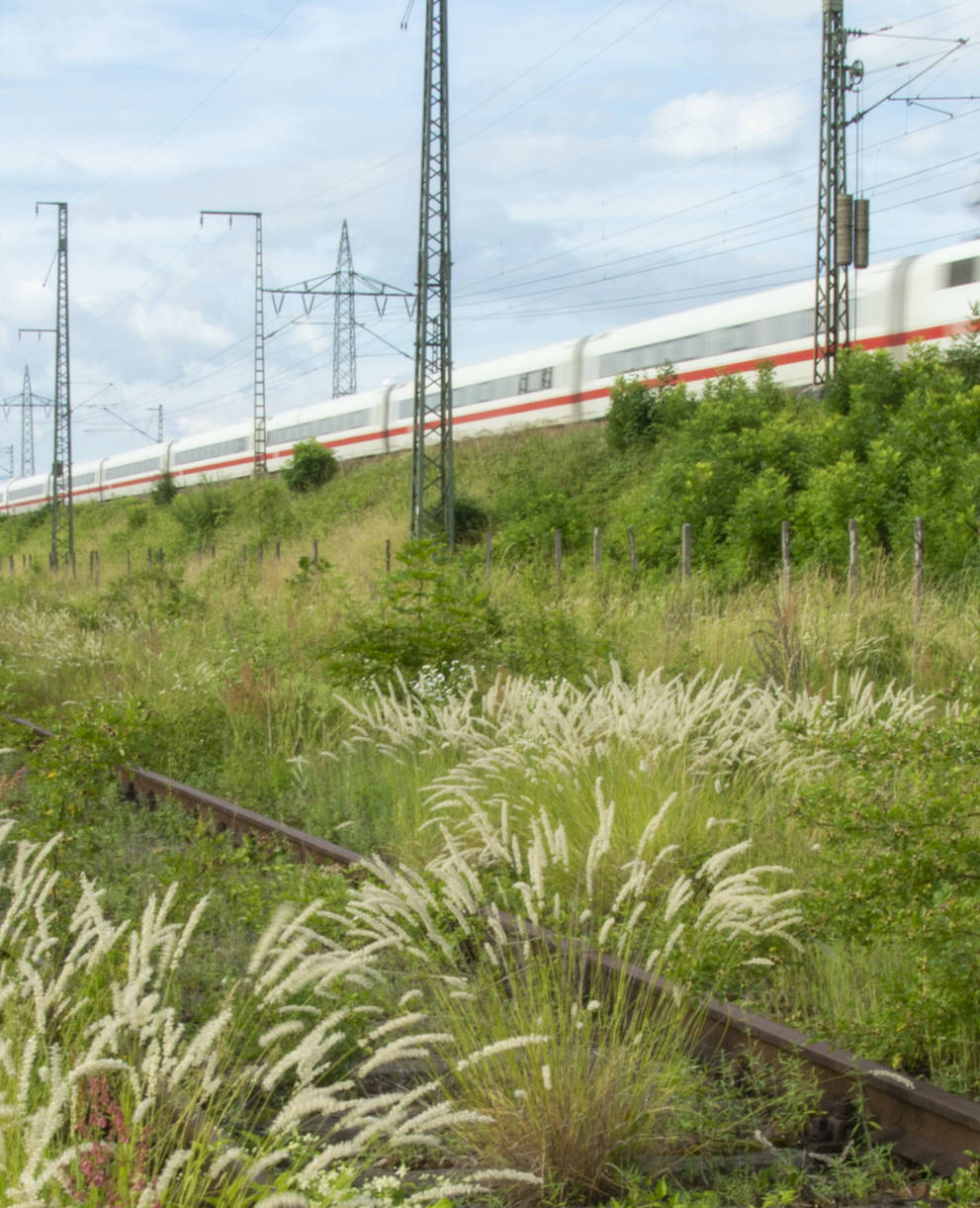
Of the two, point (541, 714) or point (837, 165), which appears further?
point (837, 165)

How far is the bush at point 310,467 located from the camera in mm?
43250

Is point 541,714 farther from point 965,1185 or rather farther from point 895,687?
point 895,687

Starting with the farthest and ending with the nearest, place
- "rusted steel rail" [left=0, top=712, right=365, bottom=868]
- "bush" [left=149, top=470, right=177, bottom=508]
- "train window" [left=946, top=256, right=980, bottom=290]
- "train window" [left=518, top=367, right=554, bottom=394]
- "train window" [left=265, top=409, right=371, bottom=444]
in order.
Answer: "bush" [left=149, top=470, right=177, bottom=508], "train window" [left=265, top=409, right=371, bottom=444], "train window" [left=518, top=367, right=554, bottom=394], "train window" [left=946, top=256, right=980, bottom=290], "rusted steel rail" [left=0, top=712, right=365, bottom=868]

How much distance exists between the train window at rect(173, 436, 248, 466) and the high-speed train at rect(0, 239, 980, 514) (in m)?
0.06

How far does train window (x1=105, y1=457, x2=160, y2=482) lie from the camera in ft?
194

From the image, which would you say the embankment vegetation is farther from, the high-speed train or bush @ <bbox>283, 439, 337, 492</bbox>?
bush @ <bbox>283, 439, 337, 492</bbox>

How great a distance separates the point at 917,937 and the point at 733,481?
63.2ft

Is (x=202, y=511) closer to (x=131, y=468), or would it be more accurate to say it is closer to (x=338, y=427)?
(x=338, y=427)

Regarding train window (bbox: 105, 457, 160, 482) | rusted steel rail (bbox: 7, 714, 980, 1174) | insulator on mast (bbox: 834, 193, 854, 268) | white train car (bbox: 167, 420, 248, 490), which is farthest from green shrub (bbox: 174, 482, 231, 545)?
rusted steel rail (bbox: 7, 714, 980, 1174)

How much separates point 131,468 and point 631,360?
3624cm

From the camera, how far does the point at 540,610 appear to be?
1023 centimetres

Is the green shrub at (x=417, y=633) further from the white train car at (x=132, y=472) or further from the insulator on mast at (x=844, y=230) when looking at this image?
the white train car at (x=132, y=472)

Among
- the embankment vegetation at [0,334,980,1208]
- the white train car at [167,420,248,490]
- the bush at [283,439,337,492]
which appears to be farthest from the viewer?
the white train car at [167,420,248,490]

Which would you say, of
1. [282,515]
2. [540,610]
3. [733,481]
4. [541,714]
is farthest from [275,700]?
[282,515]
